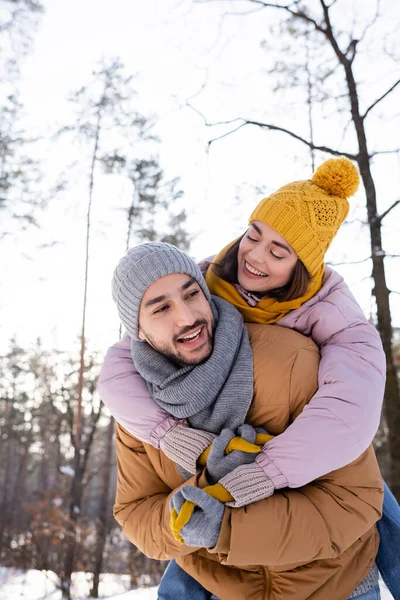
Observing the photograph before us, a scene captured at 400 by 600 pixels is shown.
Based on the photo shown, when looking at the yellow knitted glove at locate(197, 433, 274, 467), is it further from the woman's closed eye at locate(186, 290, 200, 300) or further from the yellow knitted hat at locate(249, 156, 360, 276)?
the yellow knitted hat at locate(249, 156, 360, 276)

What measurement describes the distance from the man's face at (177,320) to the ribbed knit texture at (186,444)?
29 cm

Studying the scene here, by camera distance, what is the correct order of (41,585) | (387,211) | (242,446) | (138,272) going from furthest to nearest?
(41,585)
(387,211)
(138,272)
(242,446)

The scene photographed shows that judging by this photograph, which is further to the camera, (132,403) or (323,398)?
(132,403)

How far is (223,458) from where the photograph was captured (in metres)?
1.69

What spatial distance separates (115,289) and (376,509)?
4.53 ft

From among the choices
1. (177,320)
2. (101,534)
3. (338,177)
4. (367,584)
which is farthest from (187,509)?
(101,534)

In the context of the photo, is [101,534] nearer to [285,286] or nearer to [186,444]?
[285,286]

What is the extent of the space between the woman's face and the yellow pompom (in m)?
0.38

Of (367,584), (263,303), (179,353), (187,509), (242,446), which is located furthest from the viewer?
(263,303)

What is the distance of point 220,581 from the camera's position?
6.03 feet

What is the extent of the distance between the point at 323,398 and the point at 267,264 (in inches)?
34.5

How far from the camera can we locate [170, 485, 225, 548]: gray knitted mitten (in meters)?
1.53

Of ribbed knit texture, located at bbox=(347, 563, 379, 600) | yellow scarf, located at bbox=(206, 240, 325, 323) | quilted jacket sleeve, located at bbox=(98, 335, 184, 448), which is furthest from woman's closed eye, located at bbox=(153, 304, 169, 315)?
ribbed knit texture, located at bbox=(347, 563, 379, 600)

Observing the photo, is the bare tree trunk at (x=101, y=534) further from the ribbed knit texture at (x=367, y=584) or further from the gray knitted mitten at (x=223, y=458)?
the gray knitted mitten at (x=223, y=458)
